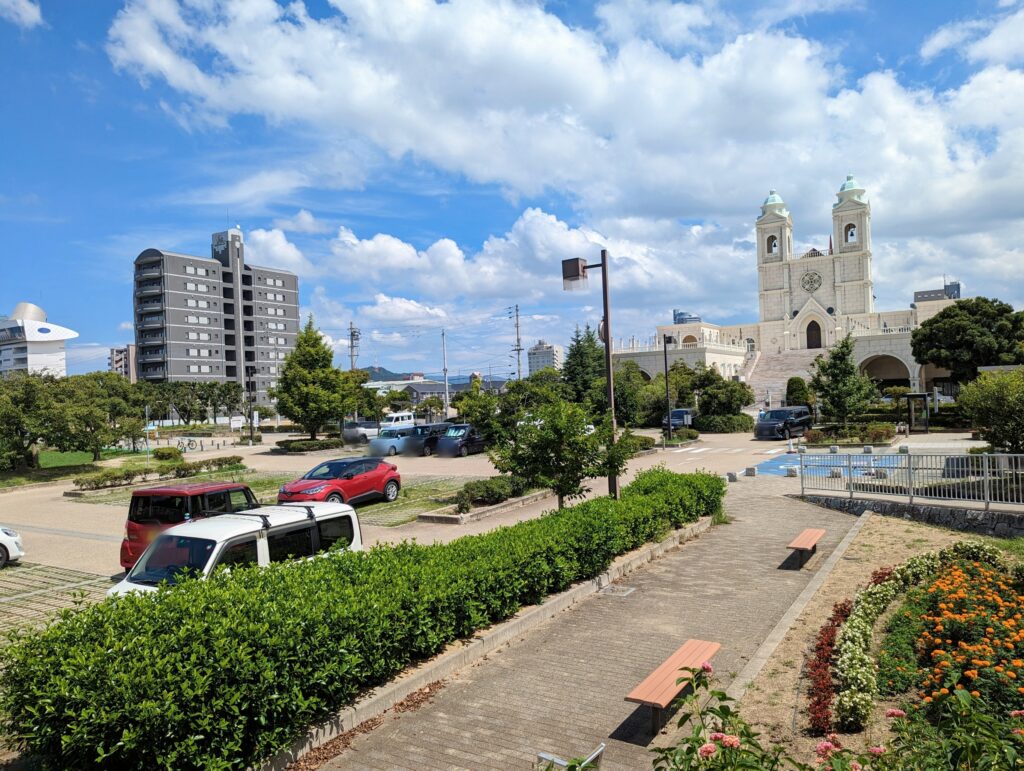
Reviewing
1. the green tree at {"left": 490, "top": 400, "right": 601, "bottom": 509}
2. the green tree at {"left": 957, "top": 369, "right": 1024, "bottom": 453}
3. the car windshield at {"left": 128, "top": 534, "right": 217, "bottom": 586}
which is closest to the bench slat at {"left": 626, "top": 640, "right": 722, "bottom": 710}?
the car windshield at {"left": 128, "top": 534, "right": 217, "bottom": 586}

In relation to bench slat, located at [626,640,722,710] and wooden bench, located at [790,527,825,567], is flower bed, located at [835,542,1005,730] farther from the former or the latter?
wooden bench, located at [790,527,825,567]

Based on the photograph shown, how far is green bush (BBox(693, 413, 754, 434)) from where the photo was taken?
4200cm

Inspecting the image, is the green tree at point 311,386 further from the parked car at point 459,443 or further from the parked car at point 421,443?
the parked car at point 459,443

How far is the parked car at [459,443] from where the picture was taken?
105ft

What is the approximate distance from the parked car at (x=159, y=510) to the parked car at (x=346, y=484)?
468cm

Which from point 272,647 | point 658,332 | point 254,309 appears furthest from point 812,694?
point 254,309

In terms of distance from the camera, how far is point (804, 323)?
243ft

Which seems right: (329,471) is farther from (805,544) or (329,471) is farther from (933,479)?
(933,479)

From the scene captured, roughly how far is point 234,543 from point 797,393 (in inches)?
1922

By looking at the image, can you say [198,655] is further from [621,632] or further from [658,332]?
[658,332]

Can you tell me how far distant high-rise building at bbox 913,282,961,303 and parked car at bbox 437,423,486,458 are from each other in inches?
3829

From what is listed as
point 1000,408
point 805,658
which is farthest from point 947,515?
point 805,658

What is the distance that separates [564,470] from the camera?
12375mm

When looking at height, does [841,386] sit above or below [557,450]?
above
